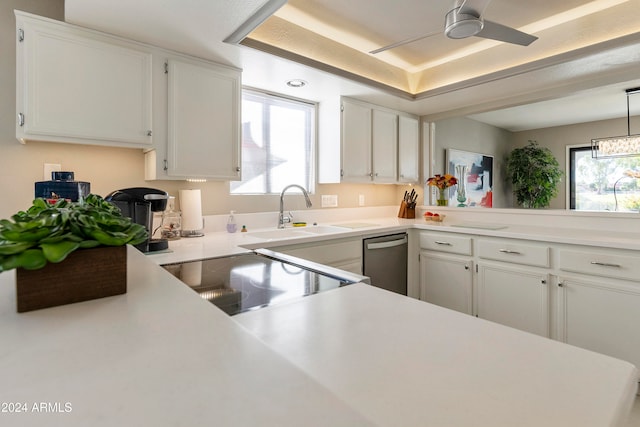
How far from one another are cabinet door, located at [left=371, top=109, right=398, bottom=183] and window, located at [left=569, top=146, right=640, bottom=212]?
2424 mm

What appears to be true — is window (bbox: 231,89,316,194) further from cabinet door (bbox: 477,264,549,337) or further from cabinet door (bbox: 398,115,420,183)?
cabinet door (bbox: 477,264,549,337)

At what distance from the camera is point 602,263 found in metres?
1.92

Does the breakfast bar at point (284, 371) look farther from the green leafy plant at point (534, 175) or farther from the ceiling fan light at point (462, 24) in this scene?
the green leafy plant at point (534, 175)

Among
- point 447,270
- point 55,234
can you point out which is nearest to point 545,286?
point 447,270

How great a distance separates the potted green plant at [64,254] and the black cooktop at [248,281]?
0.29 meters

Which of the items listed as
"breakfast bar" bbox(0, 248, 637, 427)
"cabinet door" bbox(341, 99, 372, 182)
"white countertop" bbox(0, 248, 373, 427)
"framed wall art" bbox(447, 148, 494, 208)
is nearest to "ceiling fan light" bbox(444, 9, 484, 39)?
"cabinet door" bbox(341, 99, 372, 182)

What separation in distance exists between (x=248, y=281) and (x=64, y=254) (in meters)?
0.59

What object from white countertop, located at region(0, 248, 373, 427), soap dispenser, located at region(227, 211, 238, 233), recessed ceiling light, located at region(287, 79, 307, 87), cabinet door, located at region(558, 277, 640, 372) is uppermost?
recessed ceiling light, located at region(287, 79, 307, 87)

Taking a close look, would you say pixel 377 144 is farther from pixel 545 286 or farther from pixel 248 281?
pixel 248 281

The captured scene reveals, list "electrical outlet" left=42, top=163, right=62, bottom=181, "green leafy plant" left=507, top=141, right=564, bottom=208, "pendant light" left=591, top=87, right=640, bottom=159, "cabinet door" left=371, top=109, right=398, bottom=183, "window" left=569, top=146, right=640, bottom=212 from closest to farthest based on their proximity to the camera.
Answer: "electrical outlet" left=42, top=163, right=62, bottom=181
"cabinet door" left=371, top=109, right=398, bottom=183
"pendant light" left=591, top=87, right=640, bottom=159
"window" left=569, top=146, right=640, bottom=212
"green leafy plant" left=507, top=141, right=564, bottom=208

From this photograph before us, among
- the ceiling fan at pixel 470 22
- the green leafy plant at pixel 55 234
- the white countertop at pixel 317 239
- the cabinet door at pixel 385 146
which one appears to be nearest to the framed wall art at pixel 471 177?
the cabinet door at pixel 385 146

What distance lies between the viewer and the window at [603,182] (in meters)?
3.76

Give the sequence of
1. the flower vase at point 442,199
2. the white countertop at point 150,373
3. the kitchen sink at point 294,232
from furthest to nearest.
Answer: the flower vase at point 442,199, the kitchen sink at point 294,232, the white countertop at point 150,373

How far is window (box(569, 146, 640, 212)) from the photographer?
376 centimetres
